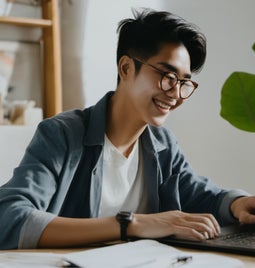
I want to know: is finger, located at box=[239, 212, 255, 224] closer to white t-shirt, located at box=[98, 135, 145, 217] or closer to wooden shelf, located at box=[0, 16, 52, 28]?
white t-shirt, located at box=[98, 135, 145, 217]

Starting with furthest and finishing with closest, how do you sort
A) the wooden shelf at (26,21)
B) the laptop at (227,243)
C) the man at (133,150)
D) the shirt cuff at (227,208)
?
the wooden shelf at (26,21) → the shirt cuff at (227,208) → the man at (133,150) → the laptop at (227,243)

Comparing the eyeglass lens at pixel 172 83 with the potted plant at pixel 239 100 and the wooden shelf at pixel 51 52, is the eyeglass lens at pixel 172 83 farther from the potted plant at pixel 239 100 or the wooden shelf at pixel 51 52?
the wooden shelf at pixel 51 52

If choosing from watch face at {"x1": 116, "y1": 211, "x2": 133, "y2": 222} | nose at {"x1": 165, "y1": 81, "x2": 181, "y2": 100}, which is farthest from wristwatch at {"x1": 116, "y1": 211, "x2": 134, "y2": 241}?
nose at {"x1": 165, "y1": 81, "x2": 181, "y2": 100}

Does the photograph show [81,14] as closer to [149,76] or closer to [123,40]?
[123,40]

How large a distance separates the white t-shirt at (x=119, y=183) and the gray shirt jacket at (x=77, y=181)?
0.11ft

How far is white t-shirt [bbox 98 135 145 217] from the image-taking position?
64.8 inches

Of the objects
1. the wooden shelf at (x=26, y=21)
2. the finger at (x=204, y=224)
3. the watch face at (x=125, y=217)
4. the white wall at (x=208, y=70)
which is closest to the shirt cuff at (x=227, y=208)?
the finger at (x=204, y=224)

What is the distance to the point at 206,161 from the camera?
262 cm

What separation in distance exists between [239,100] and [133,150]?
0.73 metres

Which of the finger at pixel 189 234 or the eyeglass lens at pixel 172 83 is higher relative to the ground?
the eyeglass lens at pixel 172 83

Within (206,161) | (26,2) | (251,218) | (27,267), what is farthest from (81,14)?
(27,267)

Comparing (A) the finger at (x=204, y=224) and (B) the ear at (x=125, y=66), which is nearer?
(A) the finger at (x=204, y=224)

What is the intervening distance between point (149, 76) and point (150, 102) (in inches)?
2.9

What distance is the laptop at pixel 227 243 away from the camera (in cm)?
111
